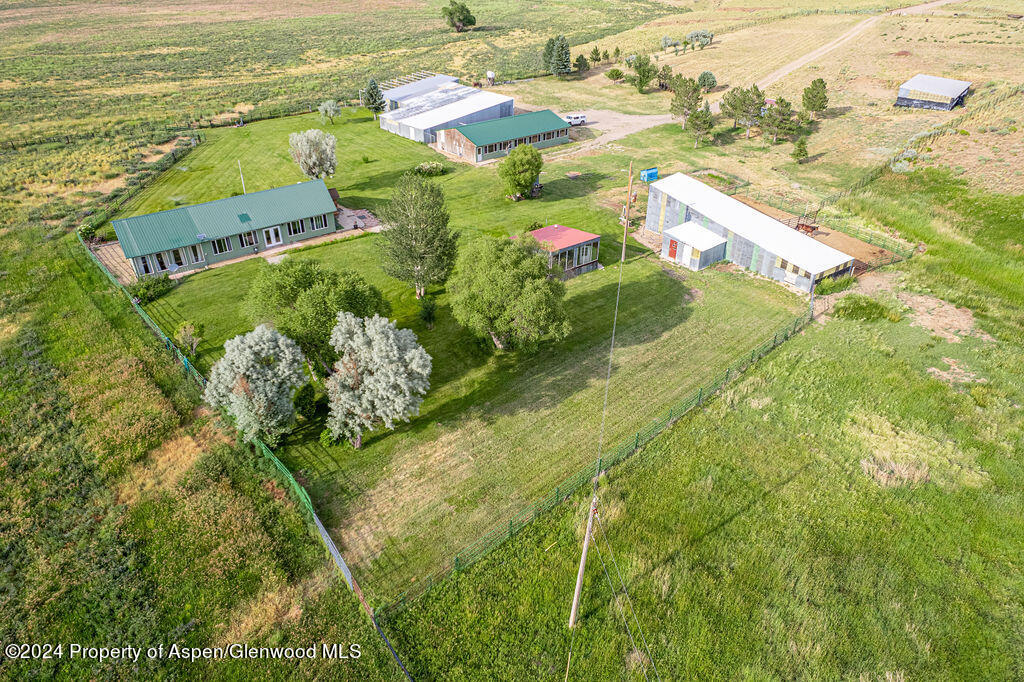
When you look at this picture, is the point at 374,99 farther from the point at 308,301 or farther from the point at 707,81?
the point at 308,301

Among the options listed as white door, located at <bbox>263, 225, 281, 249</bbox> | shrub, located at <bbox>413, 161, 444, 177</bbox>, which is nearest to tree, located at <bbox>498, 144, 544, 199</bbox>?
shrub, located at <bbox>413, 161, 444, 177</bbox>

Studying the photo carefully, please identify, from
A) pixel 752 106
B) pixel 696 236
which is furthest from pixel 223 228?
pixel 752 106

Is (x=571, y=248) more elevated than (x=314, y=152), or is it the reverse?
(x=314, y=152)

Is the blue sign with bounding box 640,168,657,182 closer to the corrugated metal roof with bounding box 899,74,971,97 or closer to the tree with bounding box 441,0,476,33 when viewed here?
the corrugated metal roof with bounding box 899,74,971,97

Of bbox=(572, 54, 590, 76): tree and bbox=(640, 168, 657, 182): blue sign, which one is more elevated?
bbox=(572, 54, 590, 76): tree

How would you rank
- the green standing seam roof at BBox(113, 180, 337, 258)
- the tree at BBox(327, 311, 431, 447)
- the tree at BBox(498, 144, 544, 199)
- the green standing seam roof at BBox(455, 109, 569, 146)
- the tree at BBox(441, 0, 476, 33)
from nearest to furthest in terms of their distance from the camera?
1. the tree at BBox(327, 311, 431, 447)
2. the green standing seam roof at BBox(113, 180, 337, 258)
3. the tree at BBox(498, 144, 544, 199)
4. the green standing seam roof at BBox(455, 109, 569, 146)
5. the tree at BBox(441, 0, 476, 33)

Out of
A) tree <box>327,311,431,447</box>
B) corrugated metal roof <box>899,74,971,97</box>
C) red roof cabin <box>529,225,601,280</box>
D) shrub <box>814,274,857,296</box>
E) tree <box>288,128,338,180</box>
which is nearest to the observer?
tree <box>327,311,431,447</box>
